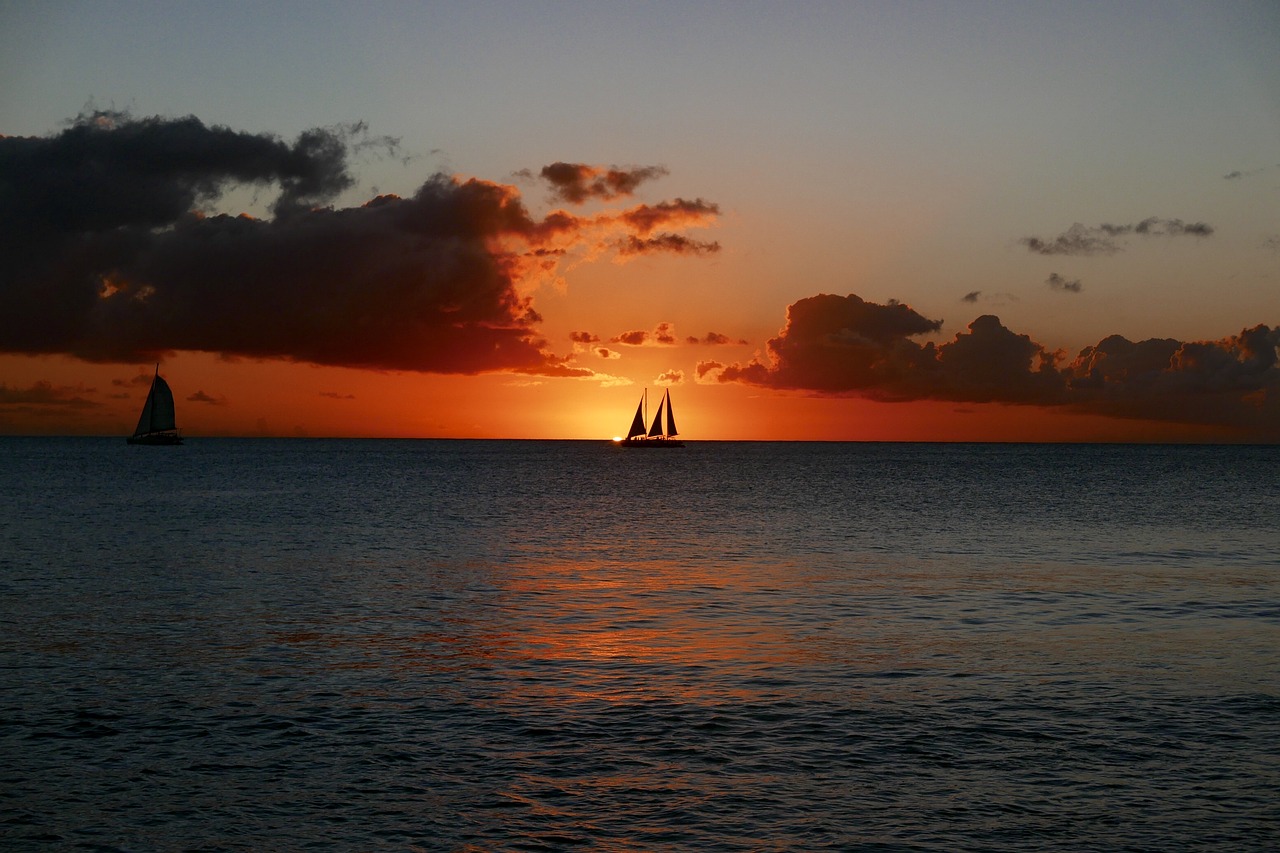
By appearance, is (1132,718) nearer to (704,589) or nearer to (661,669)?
(661,669)

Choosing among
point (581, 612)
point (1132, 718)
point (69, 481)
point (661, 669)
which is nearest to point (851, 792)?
point (1132, 718)

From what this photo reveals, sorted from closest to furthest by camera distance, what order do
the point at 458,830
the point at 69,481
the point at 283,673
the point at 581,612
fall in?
1. the point at 458,830
2. the point at 283,673
3. the point at 581,612
4. the point at 69,481

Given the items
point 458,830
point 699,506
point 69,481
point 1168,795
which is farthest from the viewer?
point 69,481

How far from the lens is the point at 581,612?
1383 inches

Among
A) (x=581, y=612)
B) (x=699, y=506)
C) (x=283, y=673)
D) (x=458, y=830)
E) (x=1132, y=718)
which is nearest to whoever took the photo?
(x=458, y=830)

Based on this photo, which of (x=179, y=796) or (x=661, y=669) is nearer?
(x=179, y=796)

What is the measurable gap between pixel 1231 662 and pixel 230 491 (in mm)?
107765

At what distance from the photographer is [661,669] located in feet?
85.0

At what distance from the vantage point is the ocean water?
15766 millimetres

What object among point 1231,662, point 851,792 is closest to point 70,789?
point 851,792

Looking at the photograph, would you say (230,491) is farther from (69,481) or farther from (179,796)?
(179,796)

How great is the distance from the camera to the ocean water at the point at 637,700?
1577cm

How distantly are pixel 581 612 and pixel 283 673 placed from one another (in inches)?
457

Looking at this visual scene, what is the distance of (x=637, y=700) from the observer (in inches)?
894
